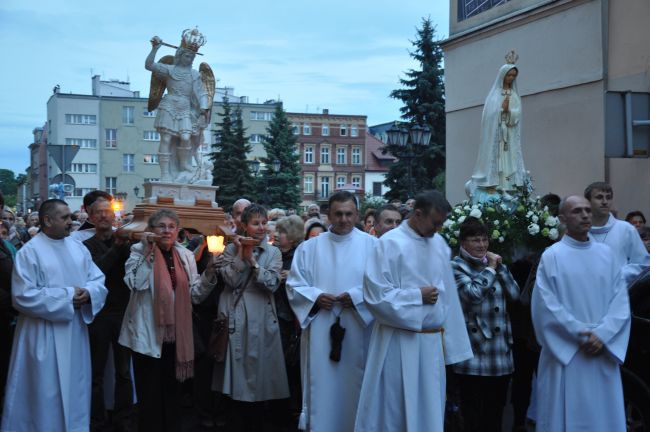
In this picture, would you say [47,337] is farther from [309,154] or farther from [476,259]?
[309,154]

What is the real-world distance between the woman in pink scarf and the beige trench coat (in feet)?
1.67

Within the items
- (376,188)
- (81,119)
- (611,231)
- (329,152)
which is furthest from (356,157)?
(611,231)

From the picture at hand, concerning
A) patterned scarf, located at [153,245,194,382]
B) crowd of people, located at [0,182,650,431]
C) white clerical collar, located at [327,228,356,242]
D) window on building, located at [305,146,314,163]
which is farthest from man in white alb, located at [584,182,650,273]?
window on building, located at [305,146,314,163]

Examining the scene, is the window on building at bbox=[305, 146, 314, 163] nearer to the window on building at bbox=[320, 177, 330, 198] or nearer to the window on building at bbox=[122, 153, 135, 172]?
the window on building at bbox=[320, 177, 330, 198]

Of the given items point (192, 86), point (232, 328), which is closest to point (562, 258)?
point (232, 328)

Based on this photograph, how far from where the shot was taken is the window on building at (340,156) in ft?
285

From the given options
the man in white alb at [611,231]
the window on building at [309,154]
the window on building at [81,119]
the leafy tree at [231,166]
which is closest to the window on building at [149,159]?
the window on building at [81,119]

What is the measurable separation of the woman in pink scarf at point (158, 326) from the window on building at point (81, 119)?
226 ft

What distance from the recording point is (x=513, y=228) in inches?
316

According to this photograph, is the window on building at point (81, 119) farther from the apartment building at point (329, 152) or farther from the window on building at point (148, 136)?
the apartment building at point (329, 152)

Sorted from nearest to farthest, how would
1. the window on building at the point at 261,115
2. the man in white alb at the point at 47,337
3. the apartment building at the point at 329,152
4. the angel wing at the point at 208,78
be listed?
the man in white alb at the point at 47,337 → the angel wing at the point at 208,78 → the window on building at the point at 261,115 → the apartment building at the point at 329,152

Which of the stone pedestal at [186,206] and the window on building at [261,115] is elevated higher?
the window on building at [261,115]

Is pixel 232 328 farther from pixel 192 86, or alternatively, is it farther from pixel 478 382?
pixel 192 86

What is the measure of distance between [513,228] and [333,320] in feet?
8.74
